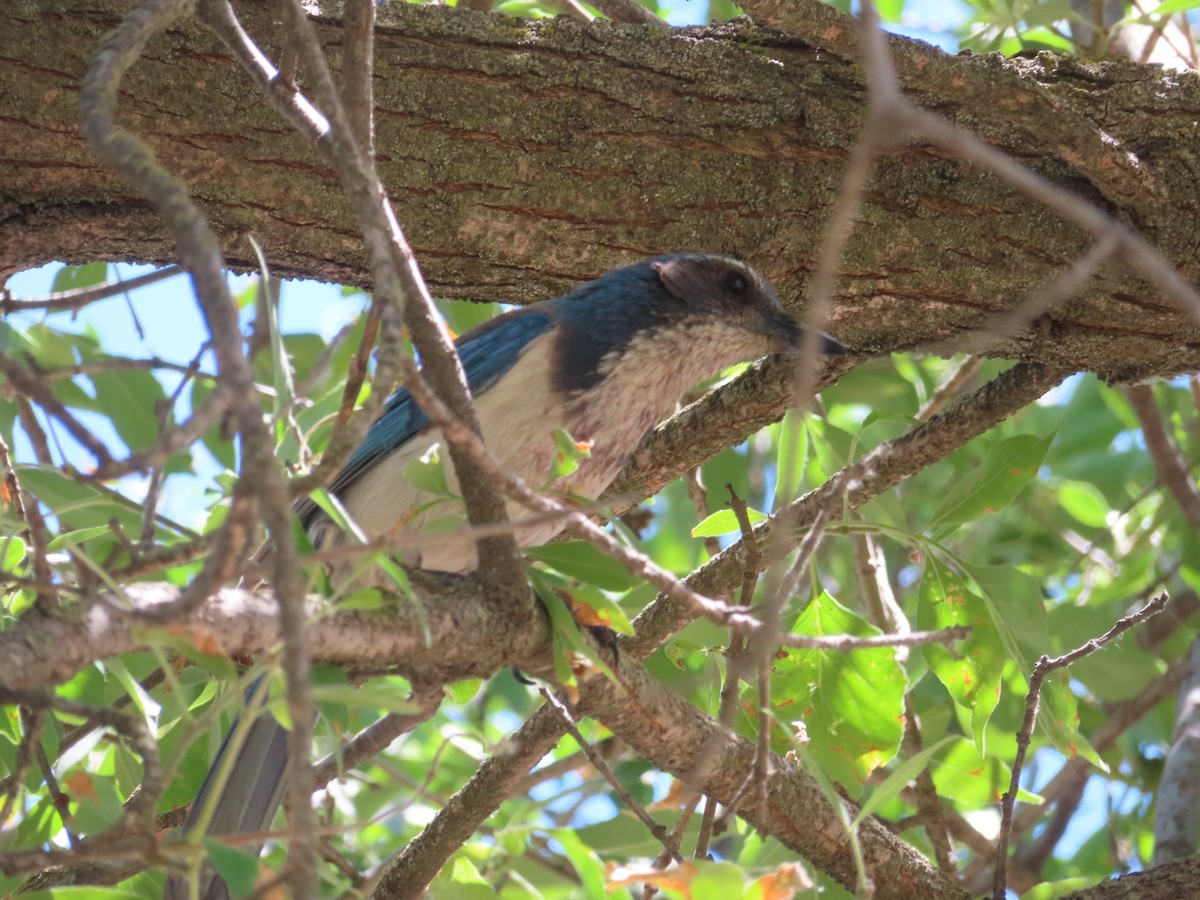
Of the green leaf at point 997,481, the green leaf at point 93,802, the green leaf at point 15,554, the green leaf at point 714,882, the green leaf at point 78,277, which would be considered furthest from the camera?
the green leaf at point 78,277

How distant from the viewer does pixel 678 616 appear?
4121 mm

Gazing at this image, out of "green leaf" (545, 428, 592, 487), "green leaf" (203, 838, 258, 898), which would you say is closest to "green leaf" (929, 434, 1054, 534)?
"green leaf" (545, 428, 592, 487)

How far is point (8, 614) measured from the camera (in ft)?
10.9

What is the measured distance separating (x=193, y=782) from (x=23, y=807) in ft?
1.61

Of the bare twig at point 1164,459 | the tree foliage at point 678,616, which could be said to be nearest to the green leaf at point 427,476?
the tree foliage at point 678,616

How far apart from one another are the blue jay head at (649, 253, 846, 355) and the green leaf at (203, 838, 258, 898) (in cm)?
240

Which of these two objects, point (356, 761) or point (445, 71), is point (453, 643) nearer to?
point (356, 761)

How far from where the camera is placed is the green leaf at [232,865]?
2.07 m

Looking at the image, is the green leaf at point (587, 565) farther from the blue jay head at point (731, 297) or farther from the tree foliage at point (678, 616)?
the blue jay head at point (731, 297)

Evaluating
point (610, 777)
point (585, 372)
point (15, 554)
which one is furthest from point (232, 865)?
point (585, 372)

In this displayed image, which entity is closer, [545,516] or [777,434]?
[545,516]

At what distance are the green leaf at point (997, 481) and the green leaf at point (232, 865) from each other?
2.43 metres

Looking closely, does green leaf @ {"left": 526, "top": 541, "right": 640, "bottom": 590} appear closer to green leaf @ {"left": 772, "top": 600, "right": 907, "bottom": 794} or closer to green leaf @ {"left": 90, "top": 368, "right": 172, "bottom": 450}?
green leaf @ {"left": 772, "top": 600, "right": 907, "bottom": 794}

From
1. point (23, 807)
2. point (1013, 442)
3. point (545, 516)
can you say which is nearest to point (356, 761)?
point (23, 807)
